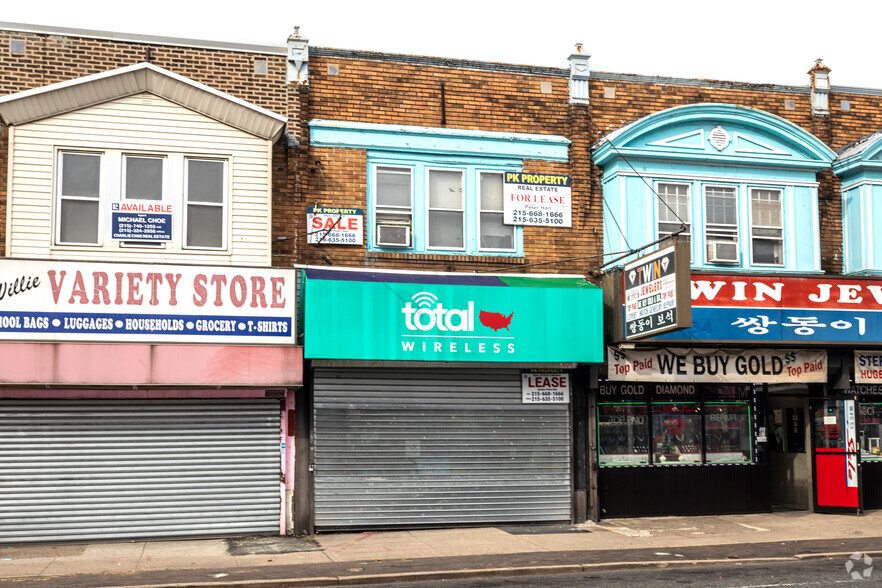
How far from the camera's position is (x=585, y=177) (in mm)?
18000

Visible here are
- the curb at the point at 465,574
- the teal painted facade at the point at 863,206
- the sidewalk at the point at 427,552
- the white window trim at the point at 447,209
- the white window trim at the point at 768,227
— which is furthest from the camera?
the teal painted facade at the point at 863,206

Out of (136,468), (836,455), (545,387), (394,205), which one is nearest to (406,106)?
(394,205)

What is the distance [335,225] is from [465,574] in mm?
6723

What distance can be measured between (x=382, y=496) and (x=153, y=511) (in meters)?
3.67

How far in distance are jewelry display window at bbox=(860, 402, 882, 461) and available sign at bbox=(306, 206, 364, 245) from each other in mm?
10460

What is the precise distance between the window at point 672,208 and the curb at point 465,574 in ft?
21.2

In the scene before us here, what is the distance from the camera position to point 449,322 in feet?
51.6

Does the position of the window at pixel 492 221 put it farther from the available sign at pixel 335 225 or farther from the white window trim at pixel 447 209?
the available sign at pixel 335 225

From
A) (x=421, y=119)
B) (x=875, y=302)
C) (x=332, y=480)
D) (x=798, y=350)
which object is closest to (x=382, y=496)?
(x=332, y=480)

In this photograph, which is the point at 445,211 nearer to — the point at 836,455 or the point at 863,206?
the point at 863,206

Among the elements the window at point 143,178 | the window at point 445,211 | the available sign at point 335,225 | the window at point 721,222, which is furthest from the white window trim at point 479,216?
the window at point 143,178

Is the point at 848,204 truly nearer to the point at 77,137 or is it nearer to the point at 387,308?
the point at 387,308

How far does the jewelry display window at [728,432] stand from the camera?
1811 cm

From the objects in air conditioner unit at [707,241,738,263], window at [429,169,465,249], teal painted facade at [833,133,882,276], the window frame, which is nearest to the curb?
air conditioner unit at [707,241,738,263]
